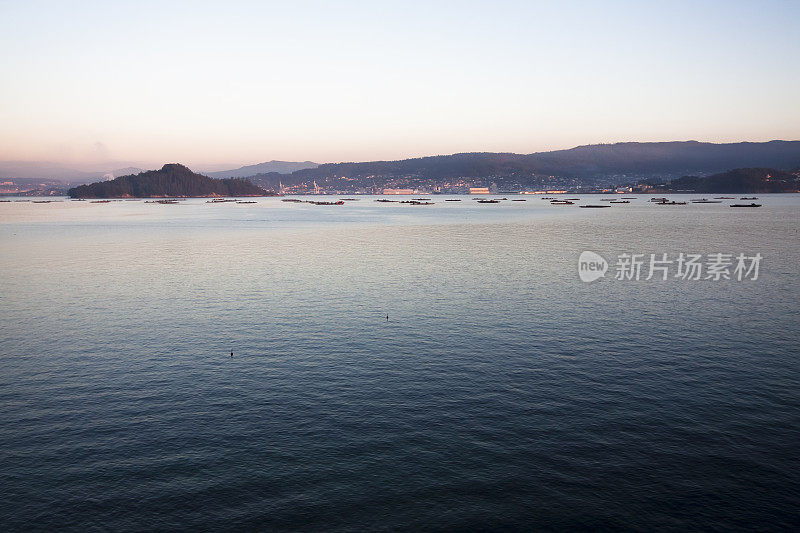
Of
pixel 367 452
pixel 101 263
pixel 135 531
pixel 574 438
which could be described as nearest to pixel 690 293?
pixel 574 438

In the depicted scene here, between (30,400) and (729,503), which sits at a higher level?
(30,400)

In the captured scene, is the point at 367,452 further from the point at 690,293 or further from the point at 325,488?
the point at 690,293

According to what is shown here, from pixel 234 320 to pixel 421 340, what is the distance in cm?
1871

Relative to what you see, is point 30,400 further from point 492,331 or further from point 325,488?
point 492,331

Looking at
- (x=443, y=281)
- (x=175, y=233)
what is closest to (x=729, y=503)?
(x=443, y=281)

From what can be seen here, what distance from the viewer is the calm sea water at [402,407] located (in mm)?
21531

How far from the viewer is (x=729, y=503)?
21625 millimetres

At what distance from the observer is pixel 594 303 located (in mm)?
54812

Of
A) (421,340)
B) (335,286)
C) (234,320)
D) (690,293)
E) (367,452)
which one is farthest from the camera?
(335,286)

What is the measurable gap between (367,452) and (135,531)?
1014 centimetres

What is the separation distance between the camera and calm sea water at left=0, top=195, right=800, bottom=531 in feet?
70.6

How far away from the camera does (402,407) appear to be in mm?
29781

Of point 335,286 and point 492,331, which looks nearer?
point 492,331

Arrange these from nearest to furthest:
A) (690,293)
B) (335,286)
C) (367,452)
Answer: (367,452) < (690,293) < (335,286)
